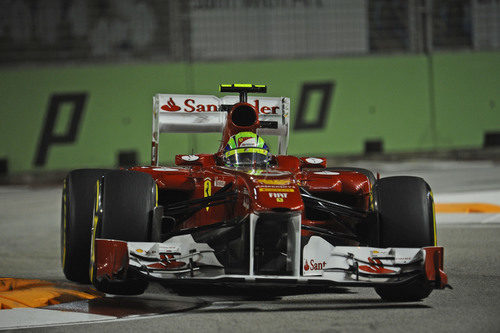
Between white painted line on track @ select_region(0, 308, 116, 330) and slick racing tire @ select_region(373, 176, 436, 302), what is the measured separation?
2027 mm

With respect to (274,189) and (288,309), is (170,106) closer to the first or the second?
(274,189)

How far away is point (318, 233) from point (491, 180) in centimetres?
1000

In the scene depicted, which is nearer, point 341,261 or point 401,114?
point 341,261

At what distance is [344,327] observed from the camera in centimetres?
564

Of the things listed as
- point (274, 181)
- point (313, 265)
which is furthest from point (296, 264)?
point (274, 181)

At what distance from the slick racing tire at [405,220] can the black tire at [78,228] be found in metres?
2.27

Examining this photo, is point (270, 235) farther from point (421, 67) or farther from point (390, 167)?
point (421, 67)

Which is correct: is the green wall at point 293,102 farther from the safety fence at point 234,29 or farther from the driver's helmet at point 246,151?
the driver's helmet at point 246,151

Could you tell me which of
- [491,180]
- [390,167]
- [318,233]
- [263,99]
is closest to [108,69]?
[390,167]

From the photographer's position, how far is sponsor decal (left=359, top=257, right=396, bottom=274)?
626 centimetres

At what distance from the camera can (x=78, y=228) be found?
7.40m

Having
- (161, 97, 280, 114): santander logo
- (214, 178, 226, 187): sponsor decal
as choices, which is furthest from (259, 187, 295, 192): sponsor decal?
(161, 97, 280, 114): santander logo

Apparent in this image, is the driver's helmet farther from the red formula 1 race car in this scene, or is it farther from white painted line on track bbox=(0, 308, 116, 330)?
white painted line on track bbox=(0, 308, 116, 330)

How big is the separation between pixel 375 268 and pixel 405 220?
1.77ft
